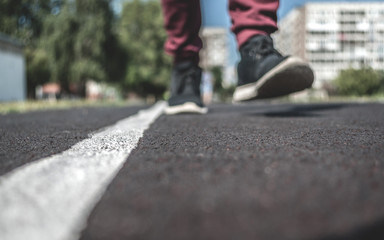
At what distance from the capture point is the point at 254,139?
1468mm

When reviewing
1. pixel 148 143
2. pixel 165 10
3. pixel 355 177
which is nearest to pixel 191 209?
pixel 355 177

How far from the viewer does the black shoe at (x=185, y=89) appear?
10.6 ft

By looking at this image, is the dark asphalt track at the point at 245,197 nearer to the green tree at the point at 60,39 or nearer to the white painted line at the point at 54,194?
the white painted line at the point at 54,194

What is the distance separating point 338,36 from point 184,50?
79211 mm

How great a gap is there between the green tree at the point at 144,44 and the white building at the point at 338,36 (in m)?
46.7

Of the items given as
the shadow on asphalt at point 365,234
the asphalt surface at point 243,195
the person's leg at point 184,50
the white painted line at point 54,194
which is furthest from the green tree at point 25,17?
the shadow on asphalt at point 365,234

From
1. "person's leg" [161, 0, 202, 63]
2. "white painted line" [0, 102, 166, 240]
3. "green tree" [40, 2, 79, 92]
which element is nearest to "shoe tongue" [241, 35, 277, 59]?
"person's leg" [161, 0, 202, 63]

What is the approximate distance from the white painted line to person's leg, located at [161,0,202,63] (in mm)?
2092

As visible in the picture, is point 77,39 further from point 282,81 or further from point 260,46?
point 282,81

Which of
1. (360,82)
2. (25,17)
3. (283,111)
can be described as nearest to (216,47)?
(25,17)

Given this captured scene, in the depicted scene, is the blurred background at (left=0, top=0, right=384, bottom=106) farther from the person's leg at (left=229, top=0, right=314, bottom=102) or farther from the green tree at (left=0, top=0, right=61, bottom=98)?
the person's leg at (left=229, top=0, right=314, bottom=102)

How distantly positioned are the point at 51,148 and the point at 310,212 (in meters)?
1.00

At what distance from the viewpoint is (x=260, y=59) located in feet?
7.47

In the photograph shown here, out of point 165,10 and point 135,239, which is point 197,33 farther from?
point 135,239
